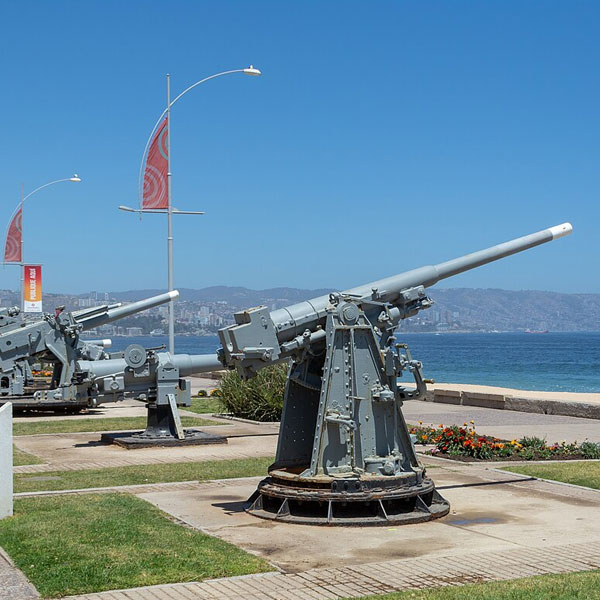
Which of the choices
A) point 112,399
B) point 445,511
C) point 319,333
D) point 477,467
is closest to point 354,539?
point 445,511

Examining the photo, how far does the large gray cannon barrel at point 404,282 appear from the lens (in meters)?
9.95

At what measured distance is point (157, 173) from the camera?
2423 cm

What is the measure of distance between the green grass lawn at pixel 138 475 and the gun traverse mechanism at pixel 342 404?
9.06 ft

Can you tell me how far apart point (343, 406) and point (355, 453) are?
1.51 feet

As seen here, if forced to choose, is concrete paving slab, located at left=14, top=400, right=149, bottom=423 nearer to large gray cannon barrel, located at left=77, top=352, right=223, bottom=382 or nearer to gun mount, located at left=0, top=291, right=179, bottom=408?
gun mount, located at left=0, top=291, right=179, bottom=408

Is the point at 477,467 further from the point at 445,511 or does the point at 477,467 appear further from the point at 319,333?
the point at 319,333

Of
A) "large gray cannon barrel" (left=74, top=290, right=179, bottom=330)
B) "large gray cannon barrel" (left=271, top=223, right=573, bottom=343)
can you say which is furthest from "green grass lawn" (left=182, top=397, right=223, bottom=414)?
"large gray cannon barrel" (left=271, top=223, right=573, bottom=343)

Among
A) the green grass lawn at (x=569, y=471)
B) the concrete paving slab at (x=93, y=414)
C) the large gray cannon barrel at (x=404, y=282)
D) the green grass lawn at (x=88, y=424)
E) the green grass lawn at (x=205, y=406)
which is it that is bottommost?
the green grass lawn at (x=569, y=471)

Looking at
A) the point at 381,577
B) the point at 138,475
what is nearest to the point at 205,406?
the point at 138,475

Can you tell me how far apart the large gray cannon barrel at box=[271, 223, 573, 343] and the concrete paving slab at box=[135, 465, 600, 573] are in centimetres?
190

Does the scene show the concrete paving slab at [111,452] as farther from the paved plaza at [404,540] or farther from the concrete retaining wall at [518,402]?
the concrete retaining wall at [518,402]

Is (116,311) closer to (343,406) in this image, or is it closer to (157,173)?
(157,173)

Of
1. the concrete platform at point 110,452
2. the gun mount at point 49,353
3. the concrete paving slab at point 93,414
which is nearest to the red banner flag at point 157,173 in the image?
the gun mount at point 49,353

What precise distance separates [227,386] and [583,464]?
31.5ft
